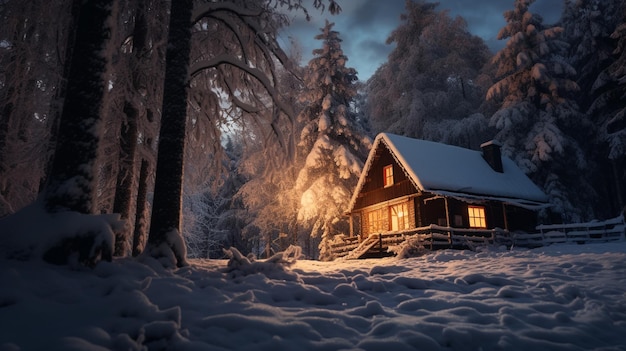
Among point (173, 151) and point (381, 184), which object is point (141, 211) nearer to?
point (173, 151)

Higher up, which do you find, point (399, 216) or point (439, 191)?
point (439, 191)

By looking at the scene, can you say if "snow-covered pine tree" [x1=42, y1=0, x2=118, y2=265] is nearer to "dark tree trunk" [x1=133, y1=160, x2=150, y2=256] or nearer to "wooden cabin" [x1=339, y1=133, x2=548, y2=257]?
"dark tree trunk" [x1=133, y1=160, x2=150, y2=256]

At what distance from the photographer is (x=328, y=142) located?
918 inches

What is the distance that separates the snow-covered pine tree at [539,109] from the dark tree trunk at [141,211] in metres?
23.2

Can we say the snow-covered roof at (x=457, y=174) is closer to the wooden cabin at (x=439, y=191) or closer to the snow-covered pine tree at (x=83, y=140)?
the wooden cabin at (x=439, y=191)

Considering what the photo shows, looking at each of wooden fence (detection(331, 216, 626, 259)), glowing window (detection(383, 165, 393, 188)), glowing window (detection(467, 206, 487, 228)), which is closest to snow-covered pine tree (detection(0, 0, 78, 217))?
wooden fence (detection(331, 216, 626, 259))

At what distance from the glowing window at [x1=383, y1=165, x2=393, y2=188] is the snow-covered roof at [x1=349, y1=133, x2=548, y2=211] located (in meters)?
1.07

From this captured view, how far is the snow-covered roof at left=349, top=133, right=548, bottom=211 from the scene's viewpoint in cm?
1914

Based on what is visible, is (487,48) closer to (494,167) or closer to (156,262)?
(494,167)

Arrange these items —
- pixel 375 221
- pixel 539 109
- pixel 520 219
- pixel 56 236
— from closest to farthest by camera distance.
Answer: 1. pixel 56 236
2. pixel 520 219
3. pixel 375 221
4. pixel 539 109

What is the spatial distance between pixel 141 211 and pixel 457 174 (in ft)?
54.4

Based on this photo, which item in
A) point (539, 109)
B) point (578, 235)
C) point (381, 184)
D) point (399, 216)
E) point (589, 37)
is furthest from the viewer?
point (589, 37)

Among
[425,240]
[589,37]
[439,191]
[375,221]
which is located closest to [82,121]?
[425,240]

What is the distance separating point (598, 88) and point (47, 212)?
33094 millimetres
